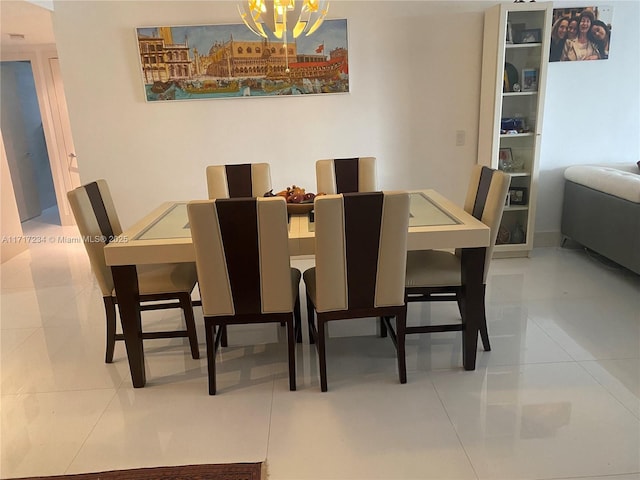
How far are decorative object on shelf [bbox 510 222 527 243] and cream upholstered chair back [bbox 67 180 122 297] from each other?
10.6ft

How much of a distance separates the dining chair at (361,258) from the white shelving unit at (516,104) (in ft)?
7.25

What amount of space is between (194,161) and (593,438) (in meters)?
3.49

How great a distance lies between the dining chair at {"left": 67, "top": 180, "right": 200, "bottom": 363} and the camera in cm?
245

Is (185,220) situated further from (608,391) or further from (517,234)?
(517,234)

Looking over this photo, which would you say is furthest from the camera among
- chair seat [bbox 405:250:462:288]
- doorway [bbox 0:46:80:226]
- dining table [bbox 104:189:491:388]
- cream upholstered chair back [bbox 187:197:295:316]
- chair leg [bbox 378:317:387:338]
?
doorway [bbox 0:46:80:226]

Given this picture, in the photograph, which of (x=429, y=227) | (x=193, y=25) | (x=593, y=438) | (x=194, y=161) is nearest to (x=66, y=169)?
(x=194, y=161)

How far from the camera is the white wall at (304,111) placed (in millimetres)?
3902

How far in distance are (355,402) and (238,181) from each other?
5.63 feet

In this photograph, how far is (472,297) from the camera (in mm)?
2436

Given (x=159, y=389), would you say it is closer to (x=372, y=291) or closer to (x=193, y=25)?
(x=372, y=291)

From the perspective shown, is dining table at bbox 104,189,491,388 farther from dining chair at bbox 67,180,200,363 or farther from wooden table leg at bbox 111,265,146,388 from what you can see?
dining chair at bbox 67,180,200,363

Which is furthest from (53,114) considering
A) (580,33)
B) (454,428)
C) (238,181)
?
(454,428)

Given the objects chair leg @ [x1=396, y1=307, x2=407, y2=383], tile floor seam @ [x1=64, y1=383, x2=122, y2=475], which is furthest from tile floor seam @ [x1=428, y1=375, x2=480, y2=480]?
tile floor seam @ [x1=64, y1=383, x2=122, y2=475]

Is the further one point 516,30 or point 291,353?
point 516,30
